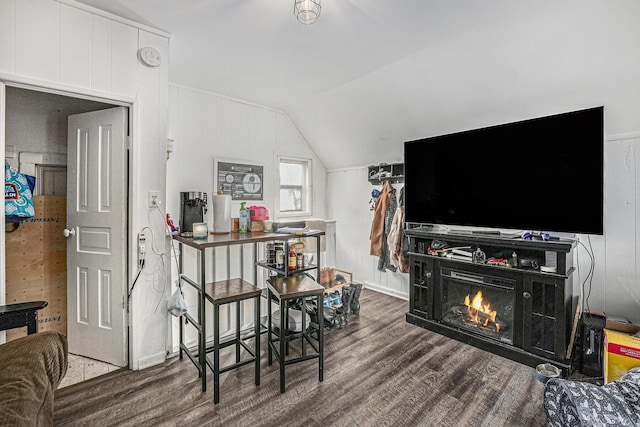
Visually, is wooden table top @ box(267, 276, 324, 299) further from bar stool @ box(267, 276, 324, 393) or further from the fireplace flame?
the fireplace flame

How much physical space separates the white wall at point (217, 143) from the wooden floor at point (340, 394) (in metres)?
0.85

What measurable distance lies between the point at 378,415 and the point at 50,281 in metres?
2.87

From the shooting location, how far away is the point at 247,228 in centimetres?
267

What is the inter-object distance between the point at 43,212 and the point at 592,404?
3886 millimetres

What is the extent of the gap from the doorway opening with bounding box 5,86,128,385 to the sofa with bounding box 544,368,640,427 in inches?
111

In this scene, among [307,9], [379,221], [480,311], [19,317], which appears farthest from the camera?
[379,221]

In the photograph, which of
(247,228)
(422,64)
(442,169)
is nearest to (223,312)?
(247,228)

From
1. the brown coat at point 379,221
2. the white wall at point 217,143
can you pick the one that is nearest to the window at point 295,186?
the white wall at point 217,143

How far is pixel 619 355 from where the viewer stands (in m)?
1.96

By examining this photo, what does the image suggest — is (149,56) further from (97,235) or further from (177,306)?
(177,306)

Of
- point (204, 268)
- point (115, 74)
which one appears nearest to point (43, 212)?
point (115, 74)

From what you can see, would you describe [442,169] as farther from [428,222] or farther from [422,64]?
[422,64]

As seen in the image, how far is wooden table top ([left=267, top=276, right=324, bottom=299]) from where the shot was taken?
2.11 metres

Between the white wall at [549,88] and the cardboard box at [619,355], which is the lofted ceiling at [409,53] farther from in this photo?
the cardboard box at [619,355]
